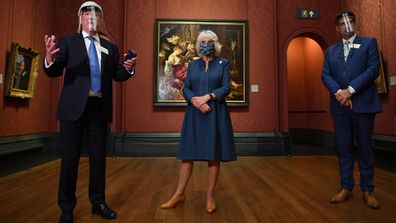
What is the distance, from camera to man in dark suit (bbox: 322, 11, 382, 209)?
2.68 metres

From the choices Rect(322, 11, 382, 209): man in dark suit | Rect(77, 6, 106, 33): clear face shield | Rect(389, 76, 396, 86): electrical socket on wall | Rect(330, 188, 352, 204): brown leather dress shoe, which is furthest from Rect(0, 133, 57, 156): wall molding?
Rect(389, 76, 396, 86): electrical socket on wall

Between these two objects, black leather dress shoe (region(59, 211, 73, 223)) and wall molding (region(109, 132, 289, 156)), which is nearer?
black leather dress shoe (region(59, 211, 73, 223))

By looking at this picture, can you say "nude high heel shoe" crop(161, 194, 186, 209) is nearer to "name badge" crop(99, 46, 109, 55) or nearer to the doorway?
"name badge" crop(99, 46, 109, 55)

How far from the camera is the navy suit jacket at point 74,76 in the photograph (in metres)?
2.15

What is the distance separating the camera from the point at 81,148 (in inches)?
89.9

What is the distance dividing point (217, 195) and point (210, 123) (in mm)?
998

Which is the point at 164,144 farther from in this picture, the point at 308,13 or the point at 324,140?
the point at 308,13

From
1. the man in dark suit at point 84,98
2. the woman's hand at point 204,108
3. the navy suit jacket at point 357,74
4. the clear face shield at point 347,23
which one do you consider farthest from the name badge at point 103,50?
the clear face shield at point 347,23

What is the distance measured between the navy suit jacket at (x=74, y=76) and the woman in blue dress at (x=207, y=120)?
76 centimetres

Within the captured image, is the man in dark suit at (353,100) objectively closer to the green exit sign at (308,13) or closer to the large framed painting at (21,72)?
the green exit sign at (308,13)

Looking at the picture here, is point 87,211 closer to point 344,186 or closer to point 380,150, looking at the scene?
point 344,186

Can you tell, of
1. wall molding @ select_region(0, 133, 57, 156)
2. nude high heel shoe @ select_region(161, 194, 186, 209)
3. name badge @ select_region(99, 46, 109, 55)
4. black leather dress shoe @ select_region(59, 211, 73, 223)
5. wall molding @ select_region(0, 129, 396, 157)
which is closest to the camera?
black leather dress shoe @ select_region(59, 211, 73, 223)

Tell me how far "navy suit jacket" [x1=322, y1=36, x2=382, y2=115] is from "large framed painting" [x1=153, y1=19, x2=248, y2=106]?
3467 millimetres

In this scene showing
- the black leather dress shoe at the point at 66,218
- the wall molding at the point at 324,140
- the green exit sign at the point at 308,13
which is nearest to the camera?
the black leather dress shoe at the point at 66,218
